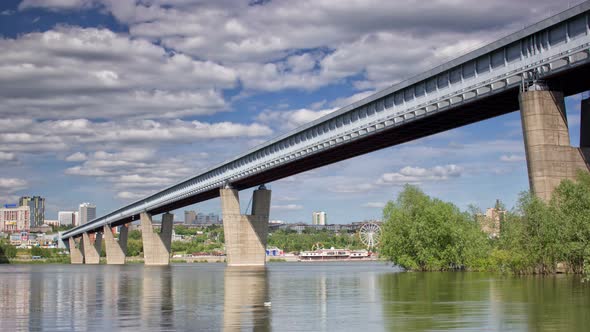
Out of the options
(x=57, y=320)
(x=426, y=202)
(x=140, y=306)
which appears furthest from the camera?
(x=426, y=202)

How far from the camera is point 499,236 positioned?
196ft

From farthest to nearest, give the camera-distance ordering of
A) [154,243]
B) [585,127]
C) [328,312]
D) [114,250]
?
[114,250]
[154,243]
[585,127]
[328,312]

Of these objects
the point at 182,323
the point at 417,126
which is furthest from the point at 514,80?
the point at 182,323

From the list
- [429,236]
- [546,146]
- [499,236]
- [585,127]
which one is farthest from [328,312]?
[429,236]

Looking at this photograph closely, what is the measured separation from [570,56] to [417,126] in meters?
22.3

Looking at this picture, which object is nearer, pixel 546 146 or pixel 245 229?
pixel 546 146

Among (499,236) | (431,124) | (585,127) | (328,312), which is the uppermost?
(431,124)

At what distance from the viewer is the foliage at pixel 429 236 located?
64875mm

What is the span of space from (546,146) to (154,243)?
384ft

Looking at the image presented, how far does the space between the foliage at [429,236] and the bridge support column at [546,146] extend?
73.2ft

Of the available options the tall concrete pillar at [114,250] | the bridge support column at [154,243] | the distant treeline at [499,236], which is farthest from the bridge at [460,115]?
the tall concrete pillar at [114,250]

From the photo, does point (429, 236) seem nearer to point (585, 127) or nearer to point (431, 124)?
point (431, 124)

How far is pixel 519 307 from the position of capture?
25125 mm

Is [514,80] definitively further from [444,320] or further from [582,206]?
[444,320]
